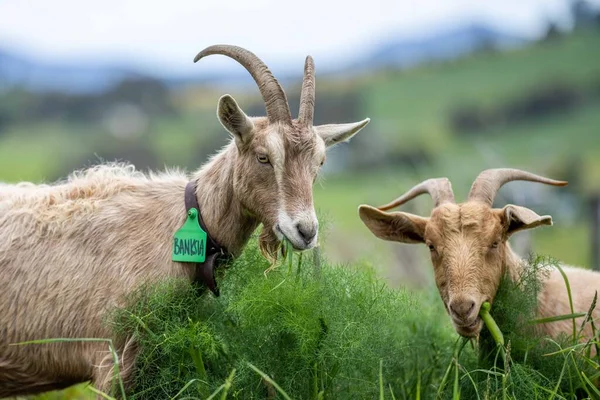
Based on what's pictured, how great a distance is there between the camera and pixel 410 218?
5.75 m

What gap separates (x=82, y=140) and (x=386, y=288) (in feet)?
165

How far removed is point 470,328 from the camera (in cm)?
513

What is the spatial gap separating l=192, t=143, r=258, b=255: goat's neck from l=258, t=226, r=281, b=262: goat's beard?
0.50 ft

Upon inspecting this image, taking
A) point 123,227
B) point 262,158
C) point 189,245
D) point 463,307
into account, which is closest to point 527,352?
point 463,307

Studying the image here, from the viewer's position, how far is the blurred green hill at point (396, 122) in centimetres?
3212

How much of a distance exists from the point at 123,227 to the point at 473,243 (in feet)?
7.68

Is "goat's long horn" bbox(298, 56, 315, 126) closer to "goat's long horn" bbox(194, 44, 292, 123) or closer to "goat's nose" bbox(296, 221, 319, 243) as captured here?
"goat's long horn" bbox(194, 44, 292, 123)

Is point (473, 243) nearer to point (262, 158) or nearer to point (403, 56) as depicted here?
point (262, 158)

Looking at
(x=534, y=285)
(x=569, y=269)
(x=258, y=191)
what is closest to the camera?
(x=258, y=191)

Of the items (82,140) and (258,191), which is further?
(82,140)

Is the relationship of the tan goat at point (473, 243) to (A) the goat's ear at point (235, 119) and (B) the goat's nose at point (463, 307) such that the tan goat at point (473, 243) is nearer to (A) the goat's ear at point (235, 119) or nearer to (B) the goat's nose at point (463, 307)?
(B) the goat's nose at point (463, 307)

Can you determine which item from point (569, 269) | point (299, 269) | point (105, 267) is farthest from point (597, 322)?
point (105, 267)

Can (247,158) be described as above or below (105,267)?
above

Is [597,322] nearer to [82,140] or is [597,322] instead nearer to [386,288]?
[386,288]
